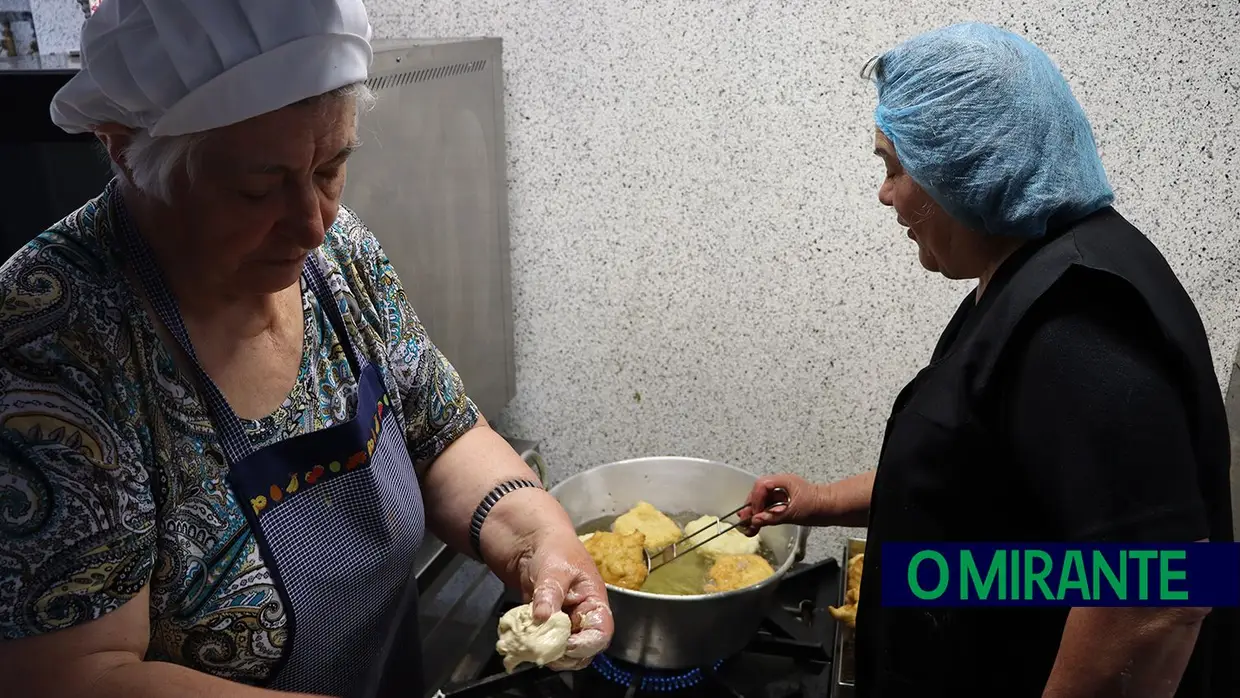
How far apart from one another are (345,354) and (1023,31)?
1347 mm

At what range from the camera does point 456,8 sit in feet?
6.04

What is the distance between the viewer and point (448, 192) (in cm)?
167

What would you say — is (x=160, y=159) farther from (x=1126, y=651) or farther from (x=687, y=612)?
(x=1126, y=651)

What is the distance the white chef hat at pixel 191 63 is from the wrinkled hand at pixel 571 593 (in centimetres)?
59

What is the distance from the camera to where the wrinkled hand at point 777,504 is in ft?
4.89

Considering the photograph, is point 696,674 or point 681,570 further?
point 681,570

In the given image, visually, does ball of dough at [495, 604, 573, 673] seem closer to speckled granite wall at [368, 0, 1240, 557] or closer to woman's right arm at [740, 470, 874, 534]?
woman's right arm at [740, 470, 874, 534]

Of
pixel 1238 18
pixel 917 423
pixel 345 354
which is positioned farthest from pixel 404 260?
pixel 1238 18

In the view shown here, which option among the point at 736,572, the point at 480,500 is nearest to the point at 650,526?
the point at 736,572

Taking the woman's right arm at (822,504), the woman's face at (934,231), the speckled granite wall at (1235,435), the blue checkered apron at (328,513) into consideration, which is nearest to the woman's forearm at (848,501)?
the woman's right arm at (822,504)

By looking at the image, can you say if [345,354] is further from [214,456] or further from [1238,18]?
[1238,18]

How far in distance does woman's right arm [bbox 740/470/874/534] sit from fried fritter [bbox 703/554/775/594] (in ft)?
0.28

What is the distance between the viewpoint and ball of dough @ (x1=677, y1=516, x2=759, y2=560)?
1641 millimetres

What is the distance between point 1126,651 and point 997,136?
601mm
